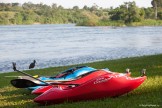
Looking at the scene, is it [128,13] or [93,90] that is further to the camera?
[128,13]

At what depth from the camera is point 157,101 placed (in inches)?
322

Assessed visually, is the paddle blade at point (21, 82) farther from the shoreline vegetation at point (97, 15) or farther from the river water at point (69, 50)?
the shoreline vegetation at point (97, 15)

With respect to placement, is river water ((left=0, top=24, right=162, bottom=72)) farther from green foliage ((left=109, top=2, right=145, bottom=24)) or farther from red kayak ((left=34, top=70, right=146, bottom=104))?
green foliage ((left=109, top=2, right=145, bottom=24))

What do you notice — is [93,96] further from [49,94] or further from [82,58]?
[82,58]

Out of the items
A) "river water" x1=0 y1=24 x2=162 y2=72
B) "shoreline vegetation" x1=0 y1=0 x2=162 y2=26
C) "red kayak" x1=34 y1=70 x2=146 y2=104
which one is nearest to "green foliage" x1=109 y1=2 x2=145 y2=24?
"shoreline vegetation" x1=0 y1=0 x2=162 y2=26

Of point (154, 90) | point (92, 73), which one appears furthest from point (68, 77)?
point (154, 90)

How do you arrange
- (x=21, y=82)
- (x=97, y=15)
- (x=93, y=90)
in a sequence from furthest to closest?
(x=97, y=15)
(x=21, y=82)
(x=93, y=90)

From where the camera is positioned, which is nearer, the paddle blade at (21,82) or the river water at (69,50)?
the paddle blade at (21,82)

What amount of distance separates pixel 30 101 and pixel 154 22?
10675 centimetres

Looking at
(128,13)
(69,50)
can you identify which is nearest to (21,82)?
(69,50)

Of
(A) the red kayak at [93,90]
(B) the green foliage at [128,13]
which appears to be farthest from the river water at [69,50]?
(B) the green foliage at [128,13]

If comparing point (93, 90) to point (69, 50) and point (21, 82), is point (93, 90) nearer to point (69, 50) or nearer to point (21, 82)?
point (21, 82)

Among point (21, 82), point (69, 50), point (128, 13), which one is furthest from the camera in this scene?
point (128, 13)

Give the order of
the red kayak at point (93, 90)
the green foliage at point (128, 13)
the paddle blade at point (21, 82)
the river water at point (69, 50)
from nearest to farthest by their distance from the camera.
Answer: the red kayak at point (93, 90)
the paddle blade at point (21, 82)
the river water at point (69, 50)
the green foliage at point (128, 13)
